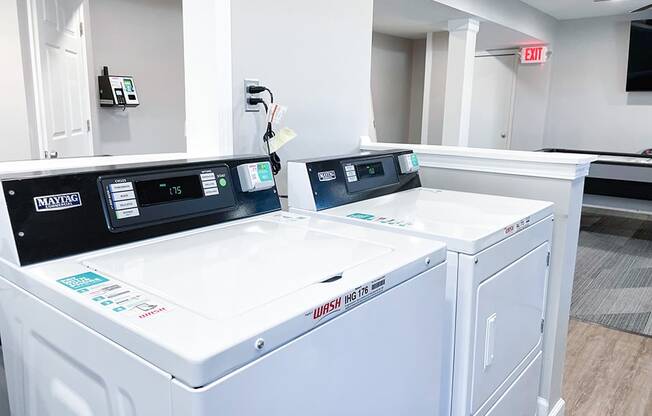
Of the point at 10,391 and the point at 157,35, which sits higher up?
the point at 157,35

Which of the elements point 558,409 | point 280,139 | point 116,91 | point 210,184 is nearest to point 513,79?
point 116,91

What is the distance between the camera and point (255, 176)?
53.0 inches

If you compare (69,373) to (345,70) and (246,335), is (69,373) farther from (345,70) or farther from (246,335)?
(345,70)

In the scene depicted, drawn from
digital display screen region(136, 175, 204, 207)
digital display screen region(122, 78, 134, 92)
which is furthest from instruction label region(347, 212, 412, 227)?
digital display screen region(122, 78, 134, 92)

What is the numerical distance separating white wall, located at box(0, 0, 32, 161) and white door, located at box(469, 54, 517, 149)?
643 cm

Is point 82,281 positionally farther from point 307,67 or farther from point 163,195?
point 307,67

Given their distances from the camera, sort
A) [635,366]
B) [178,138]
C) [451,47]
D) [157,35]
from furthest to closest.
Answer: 1. [451,47]
2. [178,138]
3. [157,35]
4. [635,366]

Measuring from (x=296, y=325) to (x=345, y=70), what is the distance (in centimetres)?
154

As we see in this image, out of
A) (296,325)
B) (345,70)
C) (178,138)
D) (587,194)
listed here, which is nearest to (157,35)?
(178,138)

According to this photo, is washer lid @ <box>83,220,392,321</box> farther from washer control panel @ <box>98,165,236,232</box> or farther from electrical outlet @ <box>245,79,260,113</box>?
electrical outlet @ <box>245,79,260,113</box>

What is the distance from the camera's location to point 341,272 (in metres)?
0.91

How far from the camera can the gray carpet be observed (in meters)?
3.16

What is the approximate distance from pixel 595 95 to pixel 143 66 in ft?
19.3

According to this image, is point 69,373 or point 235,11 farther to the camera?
point 235,11
